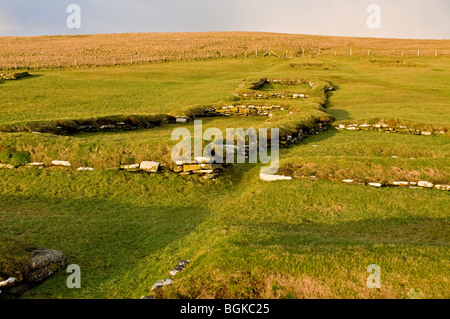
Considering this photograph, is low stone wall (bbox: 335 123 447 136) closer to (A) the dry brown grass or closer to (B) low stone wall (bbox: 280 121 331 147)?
A: (B) low stone wall (bbox: 280 121 331 147)

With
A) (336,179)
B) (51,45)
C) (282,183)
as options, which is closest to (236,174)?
(282,183)

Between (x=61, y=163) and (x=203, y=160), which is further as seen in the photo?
(x=61, y=163)

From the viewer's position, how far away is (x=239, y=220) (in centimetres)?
1108

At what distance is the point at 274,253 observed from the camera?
24.2ft

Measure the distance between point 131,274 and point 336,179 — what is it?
8.48 metres

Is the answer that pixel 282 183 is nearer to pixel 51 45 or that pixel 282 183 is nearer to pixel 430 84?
pixel 430 84

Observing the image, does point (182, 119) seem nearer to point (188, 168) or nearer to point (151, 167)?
point (151, 167)

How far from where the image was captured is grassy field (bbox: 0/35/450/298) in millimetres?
6680

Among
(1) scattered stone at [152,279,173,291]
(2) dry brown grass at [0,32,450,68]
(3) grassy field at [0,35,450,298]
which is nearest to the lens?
(3) grassy field at [0,35,450,298]

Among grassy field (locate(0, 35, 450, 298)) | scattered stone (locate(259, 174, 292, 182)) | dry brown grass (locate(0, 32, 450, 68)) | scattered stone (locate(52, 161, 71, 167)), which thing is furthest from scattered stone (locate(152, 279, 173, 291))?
dry brown grass (locate(0, 32, 450, 68))

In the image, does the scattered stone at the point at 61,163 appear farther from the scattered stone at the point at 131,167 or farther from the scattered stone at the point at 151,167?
the scattered stone at the point at 151,167

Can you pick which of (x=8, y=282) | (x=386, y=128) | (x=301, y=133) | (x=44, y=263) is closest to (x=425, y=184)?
(x=301, y=133)

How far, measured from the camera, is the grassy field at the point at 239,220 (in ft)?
21.9
